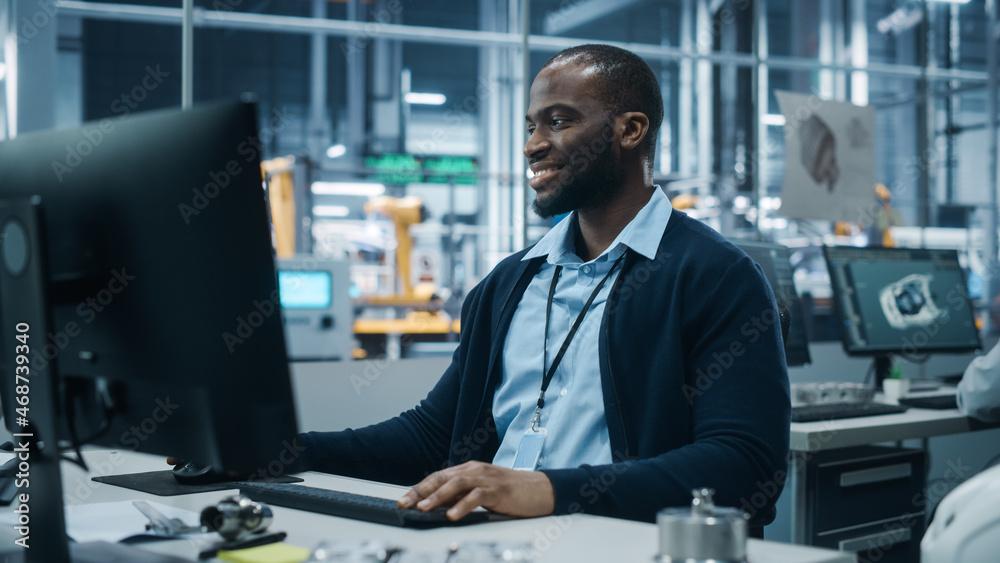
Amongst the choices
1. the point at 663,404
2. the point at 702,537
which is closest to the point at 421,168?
the point at 663,404

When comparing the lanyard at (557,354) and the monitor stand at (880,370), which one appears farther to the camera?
the monitor stand at (880,370)

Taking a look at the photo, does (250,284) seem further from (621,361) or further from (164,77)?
(164,77)

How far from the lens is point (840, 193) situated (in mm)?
3541

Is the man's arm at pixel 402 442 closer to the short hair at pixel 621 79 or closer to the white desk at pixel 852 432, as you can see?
the short hair at pixel 621 79

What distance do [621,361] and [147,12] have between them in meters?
2.87

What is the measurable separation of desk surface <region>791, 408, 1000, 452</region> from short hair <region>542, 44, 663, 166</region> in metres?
0.88

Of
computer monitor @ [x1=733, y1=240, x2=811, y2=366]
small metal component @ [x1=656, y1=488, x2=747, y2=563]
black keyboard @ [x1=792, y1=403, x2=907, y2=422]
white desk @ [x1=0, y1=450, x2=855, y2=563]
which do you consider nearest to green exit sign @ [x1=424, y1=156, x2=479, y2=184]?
computer monitor @ [x1=733, y1=240, x2=811, y2=366]

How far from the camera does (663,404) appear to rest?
4.50 feet

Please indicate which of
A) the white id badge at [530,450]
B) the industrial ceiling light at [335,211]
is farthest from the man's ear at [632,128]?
the industrial ceiling light at [335,211]

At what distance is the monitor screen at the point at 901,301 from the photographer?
9.24ft

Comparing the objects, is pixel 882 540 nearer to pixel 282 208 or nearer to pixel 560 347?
pixel 560 347

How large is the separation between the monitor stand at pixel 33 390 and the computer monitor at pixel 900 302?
2427 millimetres

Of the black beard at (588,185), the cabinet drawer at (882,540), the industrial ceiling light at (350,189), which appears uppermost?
the industrial ceiling light at (350,189)

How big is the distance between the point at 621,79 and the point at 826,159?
7.13 ft
